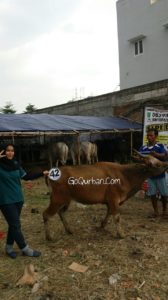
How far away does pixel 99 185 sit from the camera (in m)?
5.76

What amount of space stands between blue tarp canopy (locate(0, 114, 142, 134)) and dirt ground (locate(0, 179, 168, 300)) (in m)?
6.48

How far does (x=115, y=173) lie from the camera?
19.6 feet

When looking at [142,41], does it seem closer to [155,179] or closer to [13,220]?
[155,179]

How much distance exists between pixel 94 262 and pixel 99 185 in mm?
1292

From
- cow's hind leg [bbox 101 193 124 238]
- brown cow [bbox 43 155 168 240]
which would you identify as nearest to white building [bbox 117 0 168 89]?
brown cow [bbox 43 155 168 240]

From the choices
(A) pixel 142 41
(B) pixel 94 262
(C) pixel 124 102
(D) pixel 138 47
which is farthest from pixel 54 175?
(D) pixel 138 47

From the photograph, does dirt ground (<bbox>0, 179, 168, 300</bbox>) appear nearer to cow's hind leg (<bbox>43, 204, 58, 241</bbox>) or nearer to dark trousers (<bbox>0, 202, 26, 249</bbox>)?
cow's hind leg (<bbox>43, 204, 58, 241</bbox>)

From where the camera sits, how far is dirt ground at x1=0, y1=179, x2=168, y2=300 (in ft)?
13.2

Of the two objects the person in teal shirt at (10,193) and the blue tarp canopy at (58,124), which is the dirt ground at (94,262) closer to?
the person in teal shirt at (10,193)

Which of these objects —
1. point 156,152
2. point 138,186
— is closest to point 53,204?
point 138,186

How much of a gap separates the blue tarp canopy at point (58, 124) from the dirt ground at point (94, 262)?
6.48m

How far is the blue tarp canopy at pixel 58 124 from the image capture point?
1324 centimetres

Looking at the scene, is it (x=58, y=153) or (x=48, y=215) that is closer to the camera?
(x=48, y=215)

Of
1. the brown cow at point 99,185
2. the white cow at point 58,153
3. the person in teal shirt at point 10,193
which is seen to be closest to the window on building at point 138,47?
the white cow at point 58,153
